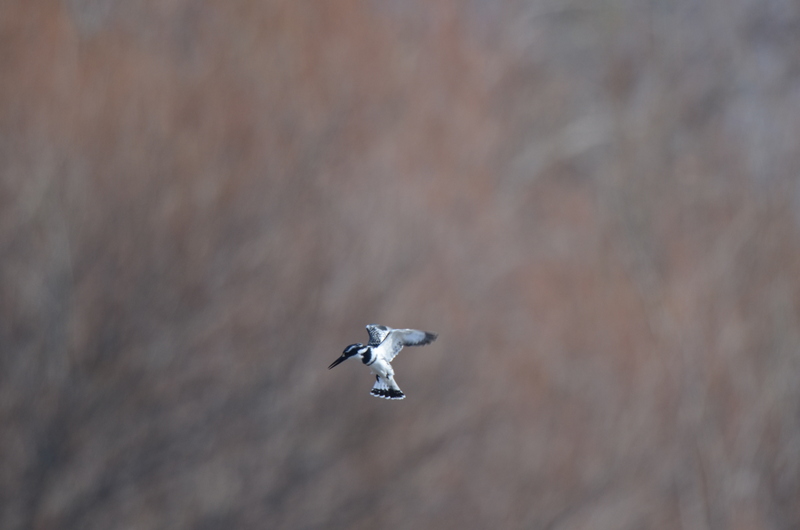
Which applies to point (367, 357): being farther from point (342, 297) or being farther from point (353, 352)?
point (342, 297)

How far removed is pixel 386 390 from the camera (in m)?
1.07

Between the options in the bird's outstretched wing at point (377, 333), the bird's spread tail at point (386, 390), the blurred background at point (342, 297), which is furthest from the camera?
the blurred background at point (342, 297)

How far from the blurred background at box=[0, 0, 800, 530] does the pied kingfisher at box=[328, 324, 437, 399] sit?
10.2 ft

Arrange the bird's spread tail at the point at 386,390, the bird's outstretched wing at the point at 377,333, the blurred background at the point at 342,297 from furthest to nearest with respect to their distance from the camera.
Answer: the blurred background at the point at 342,297
the bird's outstretched wing at the point at 377,333
the bird's spread tail at the point at 386,390

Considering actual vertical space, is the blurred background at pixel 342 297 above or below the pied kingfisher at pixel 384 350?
above

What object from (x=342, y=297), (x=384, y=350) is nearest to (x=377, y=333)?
(x=384, y=350)

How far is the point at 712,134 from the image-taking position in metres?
7.43

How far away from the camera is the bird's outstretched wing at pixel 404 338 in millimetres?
1052

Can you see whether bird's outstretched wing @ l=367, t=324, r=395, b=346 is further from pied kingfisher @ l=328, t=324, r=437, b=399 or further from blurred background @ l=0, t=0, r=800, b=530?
blurred background @ l=0, t=0, r=800, b=530

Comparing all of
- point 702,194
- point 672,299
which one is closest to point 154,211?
point 672,299

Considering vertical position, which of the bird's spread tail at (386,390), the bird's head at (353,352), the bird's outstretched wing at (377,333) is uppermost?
the bird's outstretched wing at (377,333)

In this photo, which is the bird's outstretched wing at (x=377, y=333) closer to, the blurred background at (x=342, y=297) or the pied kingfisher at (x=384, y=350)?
the pied kingfisher at (x=384, y=350)

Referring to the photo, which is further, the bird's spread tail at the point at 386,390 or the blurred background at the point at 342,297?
the blurred background at the point at 342,297

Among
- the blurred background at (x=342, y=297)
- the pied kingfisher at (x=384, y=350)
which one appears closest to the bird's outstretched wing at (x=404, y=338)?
the pied kingfisher at (x=384, y=350)
